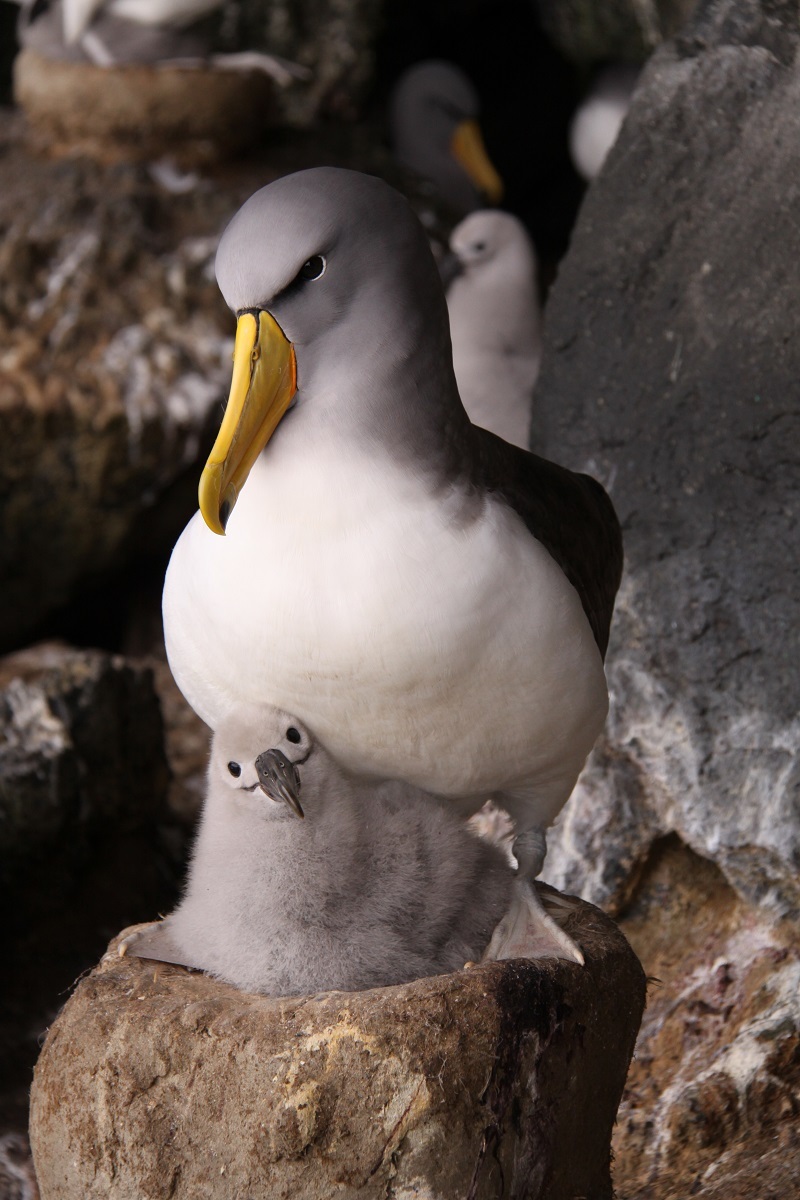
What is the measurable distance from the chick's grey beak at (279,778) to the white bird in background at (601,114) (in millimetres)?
4783

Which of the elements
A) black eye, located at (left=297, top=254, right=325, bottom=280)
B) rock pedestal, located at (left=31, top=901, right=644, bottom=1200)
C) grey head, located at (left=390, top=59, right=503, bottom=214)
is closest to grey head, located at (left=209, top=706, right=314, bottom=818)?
rock pedestal, located at (left=31, top=901, right=644, bottom=1200)

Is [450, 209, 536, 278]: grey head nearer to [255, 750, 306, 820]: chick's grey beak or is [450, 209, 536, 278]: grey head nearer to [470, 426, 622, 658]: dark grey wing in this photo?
[470, 426, 622, 658]: dark grey wing

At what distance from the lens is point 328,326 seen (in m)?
2.23

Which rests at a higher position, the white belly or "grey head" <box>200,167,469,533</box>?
"grey head" <box>200,167,469,533</box>

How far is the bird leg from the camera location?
7.94 ft

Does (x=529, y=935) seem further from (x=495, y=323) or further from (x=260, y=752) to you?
(x=495, y=323)

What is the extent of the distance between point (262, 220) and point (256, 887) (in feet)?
3.35

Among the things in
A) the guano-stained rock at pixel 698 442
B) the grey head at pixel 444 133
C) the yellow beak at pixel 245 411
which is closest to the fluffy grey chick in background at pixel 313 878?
the yellow beak at pixel 245 411

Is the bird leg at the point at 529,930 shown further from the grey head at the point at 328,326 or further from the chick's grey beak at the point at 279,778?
the grey head at the point at 328,326

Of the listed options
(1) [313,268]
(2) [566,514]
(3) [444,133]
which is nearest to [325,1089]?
(2) [566,514]

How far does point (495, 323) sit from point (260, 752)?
2513 millimetres

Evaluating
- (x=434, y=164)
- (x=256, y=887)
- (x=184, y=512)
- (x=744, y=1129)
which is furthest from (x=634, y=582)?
(x=434, y=164)

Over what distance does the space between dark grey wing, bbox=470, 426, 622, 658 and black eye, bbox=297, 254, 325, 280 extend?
0.39 meters

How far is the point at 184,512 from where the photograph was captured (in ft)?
17.4
